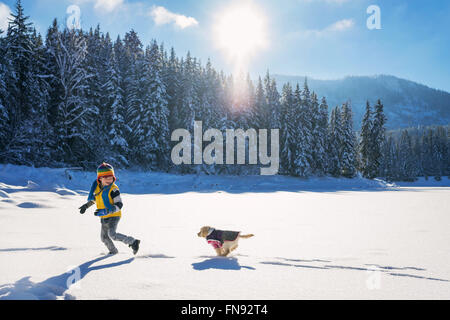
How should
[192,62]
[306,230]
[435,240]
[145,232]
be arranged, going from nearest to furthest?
[435,240]
[145,232]
[306,230]
[192,62]

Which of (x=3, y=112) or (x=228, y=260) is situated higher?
(x=3, y=112)

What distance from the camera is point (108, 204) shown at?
13.5ft

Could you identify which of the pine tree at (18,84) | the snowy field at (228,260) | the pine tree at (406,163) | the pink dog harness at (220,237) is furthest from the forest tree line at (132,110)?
the pine tree at (406,163)

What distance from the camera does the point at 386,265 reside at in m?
3.77

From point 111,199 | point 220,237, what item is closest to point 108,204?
point 111,199

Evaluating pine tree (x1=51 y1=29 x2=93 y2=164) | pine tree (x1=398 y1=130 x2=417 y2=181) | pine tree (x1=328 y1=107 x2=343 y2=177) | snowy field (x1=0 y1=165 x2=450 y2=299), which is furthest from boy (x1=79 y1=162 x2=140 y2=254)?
pine tree (x1=398 y1=130 x2=417 y2=181)

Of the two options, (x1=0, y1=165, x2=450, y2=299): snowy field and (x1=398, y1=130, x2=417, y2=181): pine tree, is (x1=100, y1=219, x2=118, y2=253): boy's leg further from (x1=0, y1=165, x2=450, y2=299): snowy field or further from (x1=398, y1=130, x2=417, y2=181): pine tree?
(x1=398, y1=130, x2=417, y2=181): pine tree

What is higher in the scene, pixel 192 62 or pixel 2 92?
pixel 192 62

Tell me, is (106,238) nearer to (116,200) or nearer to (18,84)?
(116,200)

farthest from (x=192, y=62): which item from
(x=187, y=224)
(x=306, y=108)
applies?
(x=187, y=224)

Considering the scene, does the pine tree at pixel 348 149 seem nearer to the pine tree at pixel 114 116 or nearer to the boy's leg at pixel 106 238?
the pine tree at pixel 114 116

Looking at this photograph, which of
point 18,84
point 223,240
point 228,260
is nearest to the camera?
point 228,260
